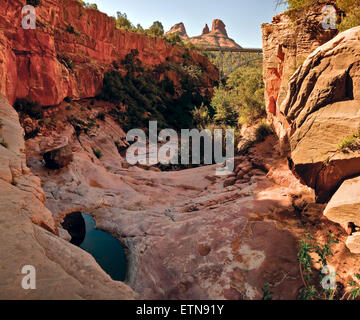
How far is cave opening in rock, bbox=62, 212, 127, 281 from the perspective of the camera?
4.84 m

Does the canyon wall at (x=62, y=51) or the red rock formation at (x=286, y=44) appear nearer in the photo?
the red rock formation at (x=286, y=44)

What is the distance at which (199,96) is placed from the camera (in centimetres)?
3650

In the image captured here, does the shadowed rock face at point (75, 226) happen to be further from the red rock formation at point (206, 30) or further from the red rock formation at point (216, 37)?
the red rock formation at point (206, 30)

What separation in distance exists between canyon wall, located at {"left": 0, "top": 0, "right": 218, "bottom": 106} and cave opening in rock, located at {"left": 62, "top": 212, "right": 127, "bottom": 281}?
22.3 ft

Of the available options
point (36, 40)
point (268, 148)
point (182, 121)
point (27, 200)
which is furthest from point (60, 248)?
point (182, 121)

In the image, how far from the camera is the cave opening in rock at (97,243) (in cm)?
484

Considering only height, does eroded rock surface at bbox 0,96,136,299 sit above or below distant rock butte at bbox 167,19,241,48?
below

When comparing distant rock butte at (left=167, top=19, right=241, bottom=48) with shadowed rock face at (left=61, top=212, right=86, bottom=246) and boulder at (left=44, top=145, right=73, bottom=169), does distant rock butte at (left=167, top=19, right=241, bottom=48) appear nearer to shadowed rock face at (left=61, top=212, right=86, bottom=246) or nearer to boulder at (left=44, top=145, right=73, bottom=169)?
boulder at (left=44, top=145, right=73, bottom=169)

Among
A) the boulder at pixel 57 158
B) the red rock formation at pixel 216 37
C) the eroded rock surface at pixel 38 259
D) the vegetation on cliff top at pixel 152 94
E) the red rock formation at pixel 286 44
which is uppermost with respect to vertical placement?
the red rock formation at pixel 216 37

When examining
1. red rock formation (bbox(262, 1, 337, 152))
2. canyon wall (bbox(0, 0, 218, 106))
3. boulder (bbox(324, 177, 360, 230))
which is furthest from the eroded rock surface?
canyon wall (bbox(0, 0, 218, 106))

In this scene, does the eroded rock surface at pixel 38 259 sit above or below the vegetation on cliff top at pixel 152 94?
below

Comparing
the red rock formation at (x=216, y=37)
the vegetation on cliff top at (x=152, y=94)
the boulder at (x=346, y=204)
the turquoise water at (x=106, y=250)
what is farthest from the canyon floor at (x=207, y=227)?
the red rock formation at (x=216, y=37)

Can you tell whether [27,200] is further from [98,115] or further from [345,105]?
[98,115]

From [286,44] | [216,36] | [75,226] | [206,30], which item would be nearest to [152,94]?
[286,44]
